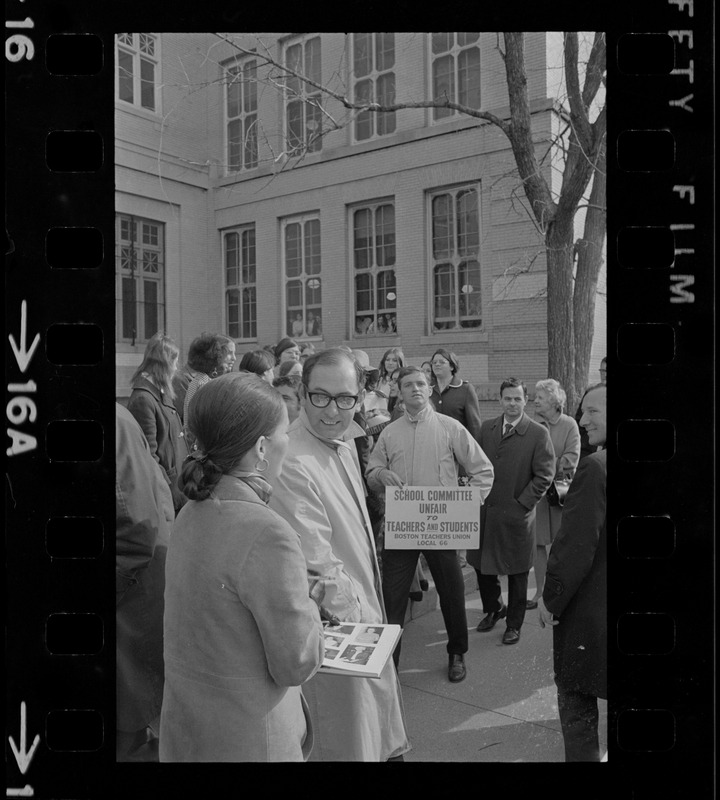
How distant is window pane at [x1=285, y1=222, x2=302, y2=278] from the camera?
198cm

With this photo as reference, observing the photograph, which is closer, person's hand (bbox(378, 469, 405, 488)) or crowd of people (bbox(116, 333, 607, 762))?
crowd of people (bbox(116, 333, 607, 762))

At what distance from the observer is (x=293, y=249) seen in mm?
2012

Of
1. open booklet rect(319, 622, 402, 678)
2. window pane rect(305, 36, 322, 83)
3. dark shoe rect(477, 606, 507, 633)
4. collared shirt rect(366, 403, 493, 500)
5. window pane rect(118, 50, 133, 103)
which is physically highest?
window pane rect(305, 36, 322, 83)

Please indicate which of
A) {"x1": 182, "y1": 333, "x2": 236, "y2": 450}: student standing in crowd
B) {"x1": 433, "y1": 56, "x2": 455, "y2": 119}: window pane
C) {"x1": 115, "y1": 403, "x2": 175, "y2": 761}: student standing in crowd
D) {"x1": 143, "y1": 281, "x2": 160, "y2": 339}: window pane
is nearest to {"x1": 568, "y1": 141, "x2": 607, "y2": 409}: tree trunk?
{"x1": 433, "y1": 56, "x2": 455, "y2": 119}: window pane

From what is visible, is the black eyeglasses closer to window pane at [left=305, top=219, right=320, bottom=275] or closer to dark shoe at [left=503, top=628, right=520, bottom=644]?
window pane at [left=305, top=219, right=320, bottom=275]

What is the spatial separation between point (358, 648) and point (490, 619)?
84 cm

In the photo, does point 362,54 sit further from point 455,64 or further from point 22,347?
point 22,347

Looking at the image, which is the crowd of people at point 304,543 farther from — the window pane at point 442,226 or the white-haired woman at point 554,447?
the window pane at point 442,226

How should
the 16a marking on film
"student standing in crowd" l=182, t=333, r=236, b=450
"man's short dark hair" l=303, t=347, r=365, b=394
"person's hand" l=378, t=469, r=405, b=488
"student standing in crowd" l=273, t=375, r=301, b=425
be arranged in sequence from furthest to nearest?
"student standing in crowd" l=273, t=375, r=301, b=425 → "person's hand" l=378, t=469, r=405, b=488 → "man's short dark hair" l=303, t=347, r=365, b=394 → "student standing in crowd" l=182, t=333, r=236, b=450 → the 16a marking on film

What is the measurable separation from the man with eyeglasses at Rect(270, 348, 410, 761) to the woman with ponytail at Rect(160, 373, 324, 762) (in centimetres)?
41

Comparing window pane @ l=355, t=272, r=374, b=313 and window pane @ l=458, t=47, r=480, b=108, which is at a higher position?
window pane @ l=458, t=47, r=480, b=108

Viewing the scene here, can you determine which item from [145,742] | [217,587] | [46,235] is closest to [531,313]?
[217,587]
